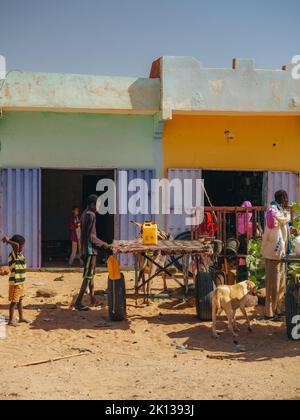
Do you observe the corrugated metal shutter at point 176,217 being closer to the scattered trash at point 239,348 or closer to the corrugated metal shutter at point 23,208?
the corrugated metal shutter at point 23,208

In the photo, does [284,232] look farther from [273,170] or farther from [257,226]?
[273,170]

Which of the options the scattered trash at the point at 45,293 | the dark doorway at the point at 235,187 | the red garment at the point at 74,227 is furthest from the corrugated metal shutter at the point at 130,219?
the scattered trash at the point at 45,293

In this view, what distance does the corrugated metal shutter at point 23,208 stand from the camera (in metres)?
14.2

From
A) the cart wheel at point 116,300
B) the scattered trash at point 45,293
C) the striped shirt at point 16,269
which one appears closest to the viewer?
the striped shirt at point 16,269

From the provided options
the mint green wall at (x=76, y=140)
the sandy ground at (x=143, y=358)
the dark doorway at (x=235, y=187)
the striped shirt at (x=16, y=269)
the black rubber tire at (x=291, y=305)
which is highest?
the mint green wall at (x=76, y=140)

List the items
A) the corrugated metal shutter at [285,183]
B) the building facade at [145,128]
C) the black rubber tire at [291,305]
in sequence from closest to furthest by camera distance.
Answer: the black rubber tire at [291,305] < the building facade at [145,128] < the corrugated metal shutter at [285,183]

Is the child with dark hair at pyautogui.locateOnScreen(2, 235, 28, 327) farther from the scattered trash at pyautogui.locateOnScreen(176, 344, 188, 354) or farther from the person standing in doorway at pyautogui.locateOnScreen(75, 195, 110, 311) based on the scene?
the scattered trash at pyautogui.locateOnScreen(176, 344, 188, 354)

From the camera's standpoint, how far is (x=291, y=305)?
8219mm

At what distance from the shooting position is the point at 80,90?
14.1m

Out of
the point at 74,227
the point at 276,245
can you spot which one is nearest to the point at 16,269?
the point at 276,245

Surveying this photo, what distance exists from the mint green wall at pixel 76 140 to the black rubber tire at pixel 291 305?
714 centimetres

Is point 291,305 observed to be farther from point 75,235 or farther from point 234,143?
point 75,235

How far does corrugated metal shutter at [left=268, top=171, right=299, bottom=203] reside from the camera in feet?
50.6

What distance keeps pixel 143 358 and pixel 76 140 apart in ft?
25.6
